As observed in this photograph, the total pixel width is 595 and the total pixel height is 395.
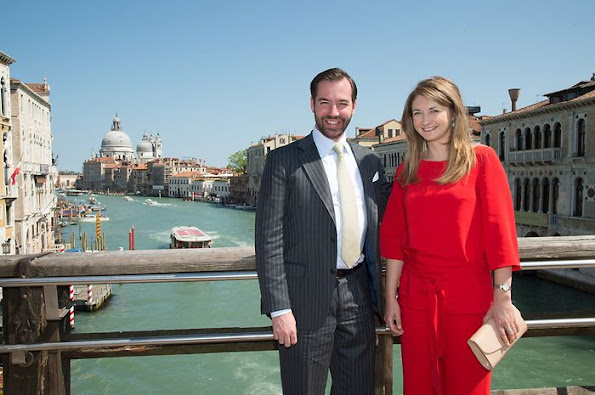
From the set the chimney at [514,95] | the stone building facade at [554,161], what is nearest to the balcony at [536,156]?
the stone building facade at [554,161]

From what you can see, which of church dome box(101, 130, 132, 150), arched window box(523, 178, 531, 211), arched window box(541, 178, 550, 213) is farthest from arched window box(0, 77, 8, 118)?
church dome box(101, 130, 132, 150)

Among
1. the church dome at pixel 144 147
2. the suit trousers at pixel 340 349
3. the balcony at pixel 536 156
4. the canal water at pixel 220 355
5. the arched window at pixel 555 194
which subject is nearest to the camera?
the suit trousers at pixel 340 349

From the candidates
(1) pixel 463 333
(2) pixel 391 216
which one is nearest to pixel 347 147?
(2) pixel 391 216

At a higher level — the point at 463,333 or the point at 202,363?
the point at 463,333

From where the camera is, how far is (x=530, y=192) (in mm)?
19609

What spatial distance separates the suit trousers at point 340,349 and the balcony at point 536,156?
18209 millimetres

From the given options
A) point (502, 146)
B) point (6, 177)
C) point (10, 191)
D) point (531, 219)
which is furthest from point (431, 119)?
point (6, 177)

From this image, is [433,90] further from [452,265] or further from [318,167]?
[452,265]

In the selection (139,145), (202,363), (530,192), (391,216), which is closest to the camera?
(391,216)

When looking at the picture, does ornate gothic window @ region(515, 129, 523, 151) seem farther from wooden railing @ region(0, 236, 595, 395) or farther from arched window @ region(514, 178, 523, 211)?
wooden railing @ region(0, 236, 595, 395)

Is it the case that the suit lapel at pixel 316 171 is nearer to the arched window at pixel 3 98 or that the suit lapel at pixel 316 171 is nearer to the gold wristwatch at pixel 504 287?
the gold wristwatch at pixel 504 287

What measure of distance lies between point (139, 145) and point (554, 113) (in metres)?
133

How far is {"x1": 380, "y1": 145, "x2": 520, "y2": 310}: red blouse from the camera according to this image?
1.62 m

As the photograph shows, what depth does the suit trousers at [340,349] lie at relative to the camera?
5.84ft
